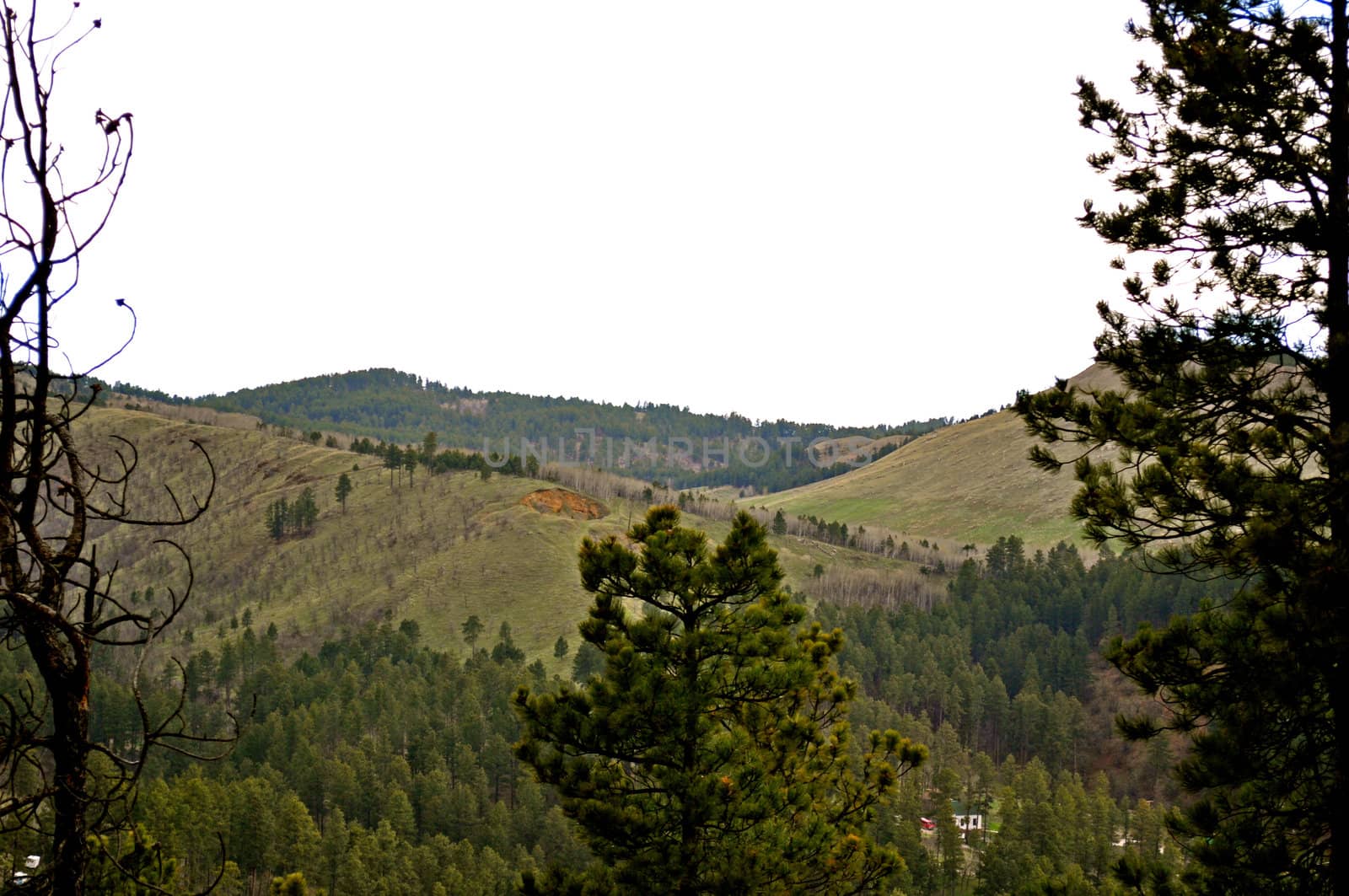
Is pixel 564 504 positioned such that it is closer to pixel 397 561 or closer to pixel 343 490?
pixel 397 561

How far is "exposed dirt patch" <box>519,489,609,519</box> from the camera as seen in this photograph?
162 metres

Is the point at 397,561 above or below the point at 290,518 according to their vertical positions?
below

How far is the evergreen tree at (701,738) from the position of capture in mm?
13898

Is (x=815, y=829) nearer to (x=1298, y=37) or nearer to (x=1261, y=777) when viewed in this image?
(x=1261, y=777)

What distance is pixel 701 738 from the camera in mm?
14773

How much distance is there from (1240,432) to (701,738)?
8.50 metres

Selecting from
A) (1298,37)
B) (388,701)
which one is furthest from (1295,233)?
(388,701)

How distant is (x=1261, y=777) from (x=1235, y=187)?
6.10 metres

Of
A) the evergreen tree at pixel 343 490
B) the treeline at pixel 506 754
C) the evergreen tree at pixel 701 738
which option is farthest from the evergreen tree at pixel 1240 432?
the evergreen tree at pixel 343 490

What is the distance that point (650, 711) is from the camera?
1414 centimetres

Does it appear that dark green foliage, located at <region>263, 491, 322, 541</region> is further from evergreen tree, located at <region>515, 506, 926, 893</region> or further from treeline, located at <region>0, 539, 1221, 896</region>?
evergreen tree, located at <region>515, 506, 926, 893</region>

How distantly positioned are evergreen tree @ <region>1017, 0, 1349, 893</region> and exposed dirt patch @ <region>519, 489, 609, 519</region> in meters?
Answer: 152

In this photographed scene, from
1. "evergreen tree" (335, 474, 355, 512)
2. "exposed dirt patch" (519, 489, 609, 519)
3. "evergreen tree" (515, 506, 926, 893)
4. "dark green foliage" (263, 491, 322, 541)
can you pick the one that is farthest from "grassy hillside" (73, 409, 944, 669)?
"evergreen tree" (515, 506, 926, 893)

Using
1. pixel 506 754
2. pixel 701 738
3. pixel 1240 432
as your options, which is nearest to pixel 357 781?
pixel 506 754
